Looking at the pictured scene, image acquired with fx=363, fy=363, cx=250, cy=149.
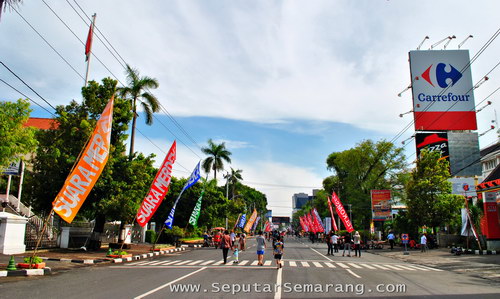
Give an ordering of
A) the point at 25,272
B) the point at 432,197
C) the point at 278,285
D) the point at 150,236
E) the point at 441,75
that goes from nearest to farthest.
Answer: the point at 278,285, the point at 25,272, the point at 432,197, the point at 150,236, the point at 441,75

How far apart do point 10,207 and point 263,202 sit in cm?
12252

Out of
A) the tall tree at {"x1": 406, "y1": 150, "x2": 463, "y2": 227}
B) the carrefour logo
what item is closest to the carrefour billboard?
the carrefour logo

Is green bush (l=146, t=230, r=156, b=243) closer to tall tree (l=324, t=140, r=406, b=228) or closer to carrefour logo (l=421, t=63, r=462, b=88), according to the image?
tall tree (l=324, t=140, r=406, b=228)

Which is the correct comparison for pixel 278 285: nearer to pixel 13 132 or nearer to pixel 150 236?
pixel 13 132

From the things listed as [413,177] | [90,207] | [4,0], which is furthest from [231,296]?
[413,177]

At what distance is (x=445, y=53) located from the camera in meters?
44.3

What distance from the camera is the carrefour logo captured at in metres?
43.3

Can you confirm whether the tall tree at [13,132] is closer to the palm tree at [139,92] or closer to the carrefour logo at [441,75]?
the palm tree at [139,92]

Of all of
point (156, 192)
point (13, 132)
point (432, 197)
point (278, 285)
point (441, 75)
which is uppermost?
point (441, 75)

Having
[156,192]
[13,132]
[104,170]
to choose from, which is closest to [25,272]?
[13,132]

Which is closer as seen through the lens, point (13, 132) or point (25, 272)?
point (25, 272)

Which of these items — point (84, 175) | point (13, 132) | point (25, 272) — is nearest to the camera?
point (25, 272)

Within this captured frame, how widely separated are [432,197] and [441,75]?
1832 cm

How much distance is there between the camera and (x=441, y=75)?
4353cm
